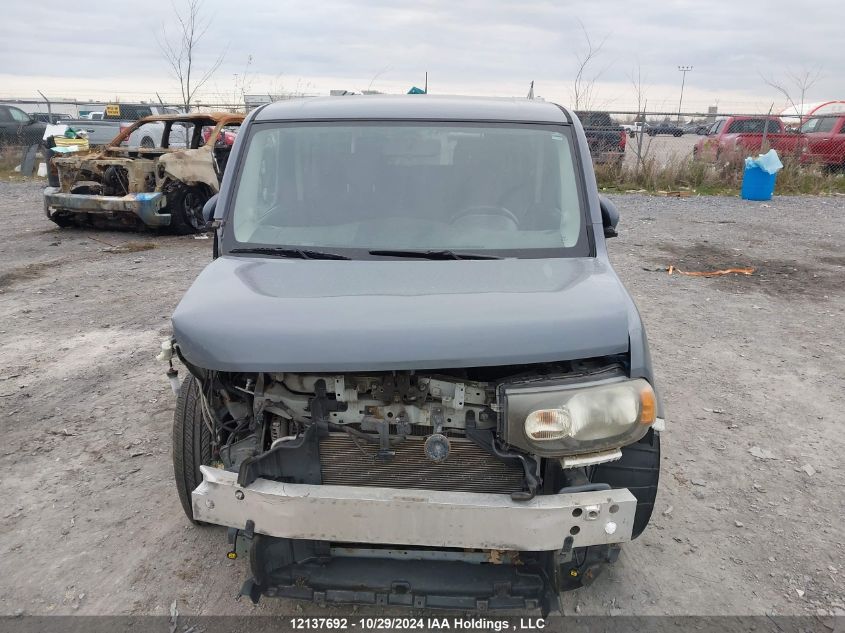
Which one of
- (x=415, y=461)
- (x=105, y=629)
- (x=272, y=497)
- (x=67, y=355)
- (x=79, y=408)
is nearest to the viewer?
(x=272, y=497)

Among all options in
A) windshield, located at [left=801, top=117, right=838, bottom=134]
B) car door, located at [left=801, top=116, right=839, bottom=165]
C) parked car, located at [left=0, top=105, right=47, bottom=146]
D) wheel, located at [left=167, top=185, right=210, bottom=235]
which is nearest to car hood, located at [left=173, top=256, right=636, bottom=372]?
wheel, located at [left=167, top=185, right=210, bottom=235]

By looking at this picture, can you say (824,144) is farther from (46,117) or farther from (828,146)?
(46,117)

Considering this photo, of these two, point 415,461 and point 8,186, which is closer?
point 415,461

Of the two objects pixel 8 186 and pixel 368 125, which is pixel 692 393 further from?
pixel 8 186

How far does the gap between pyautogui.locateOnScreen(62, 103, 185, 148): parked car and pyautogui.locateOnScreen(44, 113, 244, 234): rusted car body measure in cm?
522

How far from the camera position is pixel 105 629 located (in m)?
2.54

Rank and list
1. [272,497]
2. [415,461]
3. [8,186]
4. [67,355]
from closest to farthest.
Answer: [272,497], [415,461], [67,355], [8,186]

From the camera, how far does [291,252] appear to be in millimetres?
2973

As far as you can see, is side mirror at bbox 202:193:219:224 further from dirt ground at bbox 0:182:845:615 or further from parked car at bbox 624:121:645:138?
parked car at bbox 624:121:645:138

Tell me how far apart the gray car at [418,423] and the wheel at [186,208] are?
24.2 feet

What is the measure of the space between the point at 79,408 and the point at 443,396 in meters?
3.13

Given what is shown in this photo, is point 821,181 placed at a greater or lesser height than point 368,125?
lesser

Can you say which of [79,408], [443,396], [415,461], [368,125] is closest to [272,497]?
[415,461]

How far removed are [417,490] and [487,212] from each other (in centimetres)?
148
